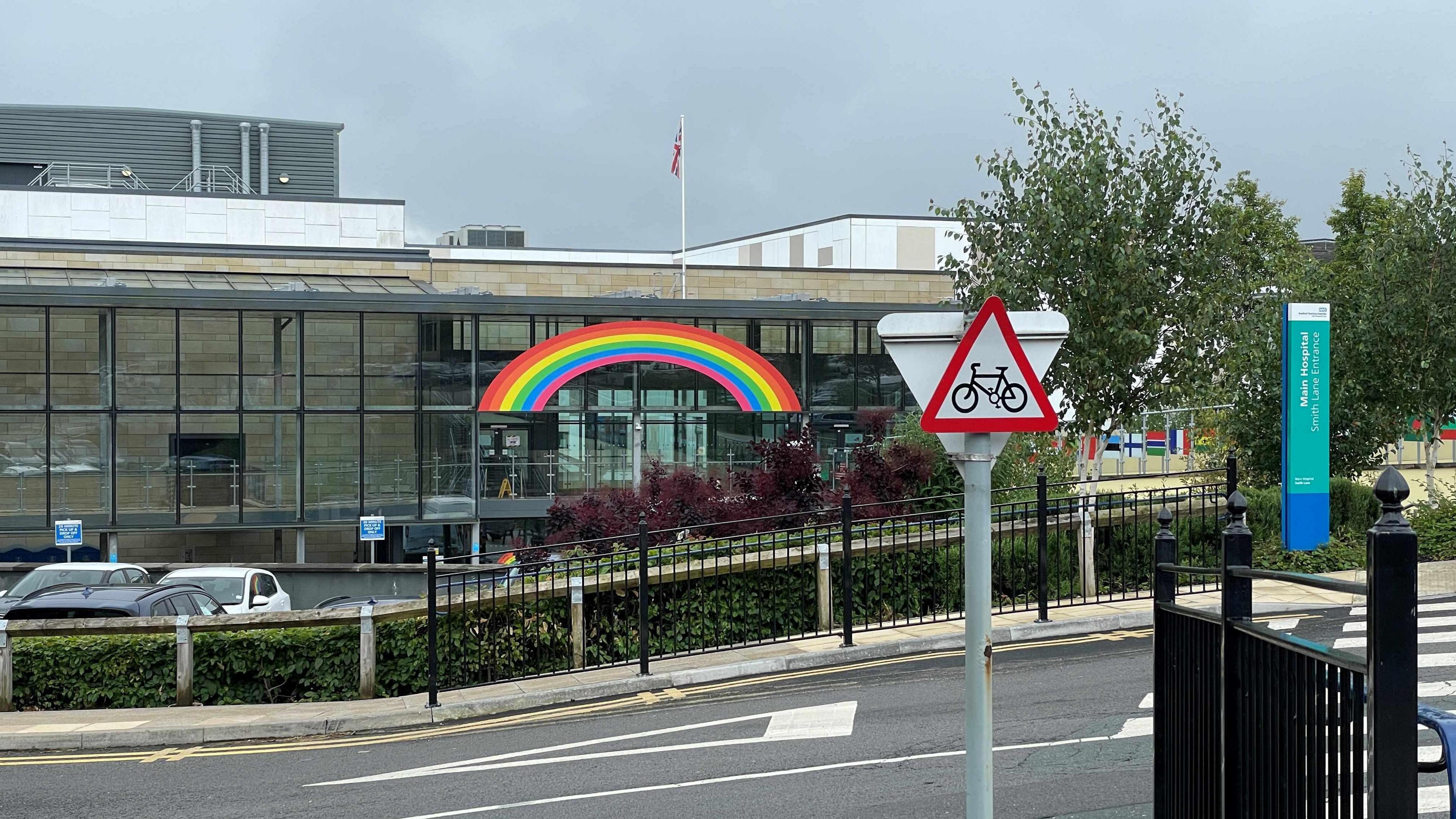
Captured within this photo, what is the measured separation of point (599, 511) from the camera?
19.1 meters

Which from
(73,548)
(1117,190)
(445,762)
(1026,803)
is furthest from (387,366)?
(1026,803)

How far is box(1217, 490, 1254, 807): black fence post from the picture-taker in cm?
432

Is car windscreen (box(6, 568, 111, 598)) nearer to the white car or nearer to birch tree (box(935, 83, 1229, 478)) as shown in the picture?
the white car

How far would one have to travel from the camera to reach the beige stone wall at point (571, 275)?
40.9 meters

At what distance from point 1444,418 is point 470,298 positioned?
19.8m

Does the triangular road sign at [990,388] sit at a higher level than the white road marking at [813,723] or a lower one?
higher

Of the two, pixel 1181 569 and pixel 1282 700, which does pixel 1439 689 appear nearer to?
pixel 1181 569

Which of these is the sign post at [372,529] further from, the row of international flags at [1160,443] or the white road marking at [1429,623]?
the white road marking at [1429,623]

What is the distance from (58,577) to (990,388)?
64.1ft

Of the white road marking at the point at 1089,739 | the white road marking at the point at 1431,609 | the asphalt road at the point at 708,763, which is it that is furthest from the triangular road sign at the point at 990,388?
the white road marking at the point at 1431,609

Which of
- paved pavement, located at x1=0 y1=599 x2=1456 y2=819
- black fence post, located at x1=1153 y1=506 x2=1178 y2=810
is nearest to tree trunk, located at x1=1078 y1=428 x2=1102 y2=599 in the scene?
paved pavement, located at x1=0 y1=599 x2=1456 y2=819

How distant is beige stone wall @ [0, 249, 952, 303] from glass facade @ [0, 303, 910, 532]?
33.6 feet

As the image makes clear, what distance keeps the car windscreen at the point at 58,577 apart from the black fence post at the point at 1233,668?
1935cm

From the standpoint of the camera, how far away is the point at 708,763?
1003 cm
